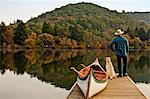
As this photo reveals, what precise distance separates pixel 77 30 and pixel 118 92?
22.0 metres

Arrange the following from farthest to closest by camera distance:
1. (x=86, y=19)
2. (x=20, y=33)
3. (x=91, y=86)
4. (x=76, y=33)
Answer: (x=86, y=19), (x=76, y=33), (x=20, y=33), (x=91, y=86)

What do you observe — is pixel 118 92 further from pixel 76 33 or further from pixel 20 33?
pixel 76 33

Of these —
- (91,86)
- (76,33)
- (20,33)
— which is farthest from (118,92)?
(76,33)

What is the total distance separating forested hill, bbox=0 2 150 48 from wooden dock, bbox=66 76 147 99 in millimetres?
18607

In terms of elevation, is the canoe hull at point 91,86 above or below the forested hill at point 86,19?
below

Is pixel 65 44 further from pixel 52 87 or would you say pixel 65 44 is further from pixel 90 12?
pixel 52 87

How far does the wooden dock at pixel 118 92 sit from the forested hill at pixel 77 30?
18.6m

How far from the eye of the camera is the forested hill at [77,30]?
2416 centimetres

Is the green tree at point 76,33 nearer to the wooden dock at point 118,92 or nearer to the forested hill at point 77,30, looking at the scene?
the forested hill at point 77,30

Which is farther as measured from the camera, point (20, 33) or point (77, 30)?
point (77, 30)

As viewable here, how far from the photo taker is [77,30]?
26.4 m

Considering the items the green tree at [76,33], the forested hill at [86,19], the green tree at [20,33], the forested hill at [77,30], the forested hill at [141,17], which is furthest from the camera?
the forested hill at [86,19]

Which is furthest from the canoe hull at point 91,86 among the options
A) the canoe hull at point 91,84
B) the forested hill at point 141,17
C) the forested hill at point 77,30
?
the forested hill at point 141,17

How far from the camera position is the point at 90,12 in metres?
32.5
